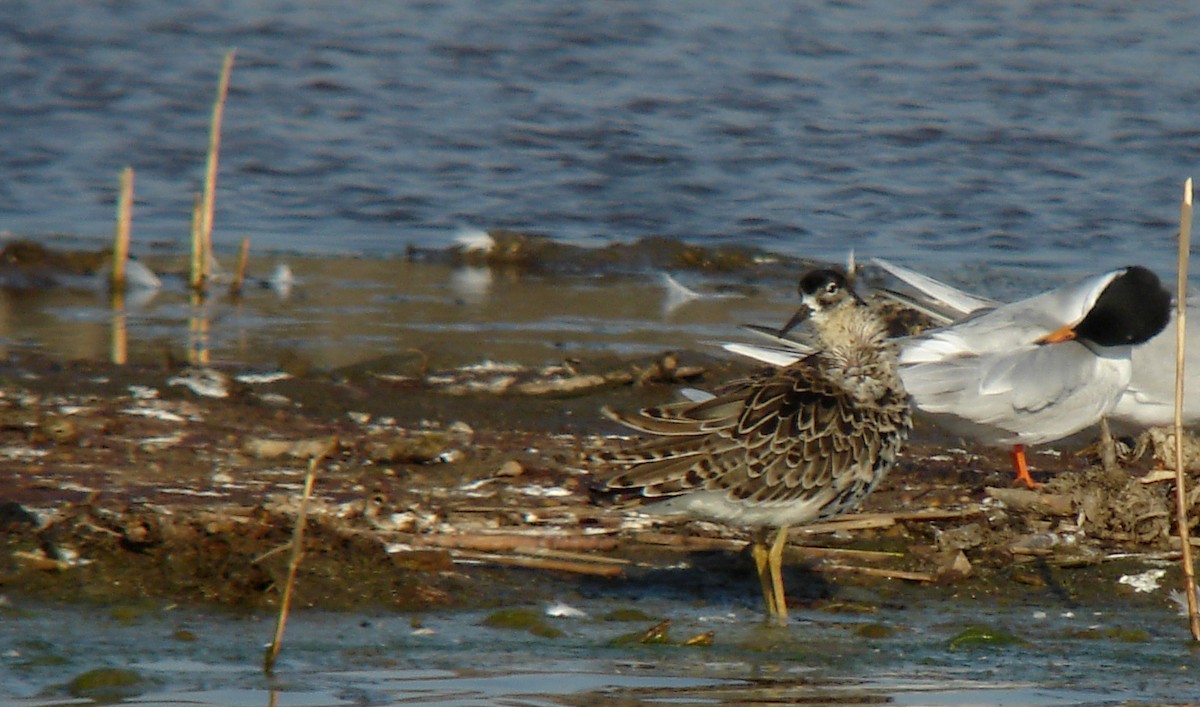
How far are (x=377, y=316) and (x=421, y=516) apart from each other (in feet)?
11.2

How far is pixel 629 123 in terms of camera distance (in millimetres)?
13203

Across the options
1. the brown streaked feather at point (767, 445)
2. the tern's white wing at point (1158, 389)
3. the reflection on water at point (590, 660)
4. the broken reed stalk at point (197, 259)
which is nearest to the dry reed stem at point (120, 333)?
the broken reed stalk at point (197, 259)

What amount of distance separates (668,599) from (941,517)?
1.10 meters

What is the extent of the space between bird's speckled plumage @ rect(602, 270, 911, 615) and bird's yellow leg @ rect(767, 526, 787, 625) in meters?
0.02

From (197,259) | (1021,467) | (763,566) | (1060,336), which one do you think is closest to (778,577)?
(763,566)

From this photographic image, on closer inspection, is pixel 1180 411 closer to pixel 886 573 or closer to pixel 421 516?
pixel 886 573

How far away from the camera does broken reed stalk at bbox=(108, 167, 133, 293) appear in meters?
8.87

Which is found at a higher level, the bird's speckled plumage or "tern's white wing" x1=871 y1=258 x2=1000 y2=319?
the bird's speckled plumage

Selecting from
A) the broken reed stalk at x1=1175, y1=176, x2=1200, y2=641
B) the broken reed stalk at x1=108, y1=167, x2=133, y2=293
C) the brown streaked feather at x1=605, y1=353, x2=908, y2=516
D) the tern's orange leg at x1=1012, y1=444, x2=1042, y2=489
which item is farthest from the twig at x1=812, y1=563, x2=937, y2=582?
the broken reed stalk at x1=108, y1=167, x2=133, y2=293

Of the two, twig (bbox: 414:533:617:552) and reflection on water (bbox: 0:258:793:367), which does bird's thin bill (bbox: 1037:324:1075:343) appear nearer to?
reflection on water (bbox: 0:258:793:367)

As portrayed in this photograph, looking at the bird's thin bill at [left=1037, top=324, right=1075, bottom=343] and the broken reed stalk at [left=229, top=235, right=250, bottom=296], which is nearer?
the bird's thin bill at [left=1037, top=324, right=1075, bottom=343]

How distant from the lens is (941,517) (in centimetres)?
548

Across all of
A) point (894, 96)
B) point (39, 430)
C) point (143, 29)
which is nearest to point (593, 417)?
point (39, 430)

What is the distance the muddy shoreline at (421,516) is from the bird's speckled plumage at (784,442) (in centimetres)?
42
